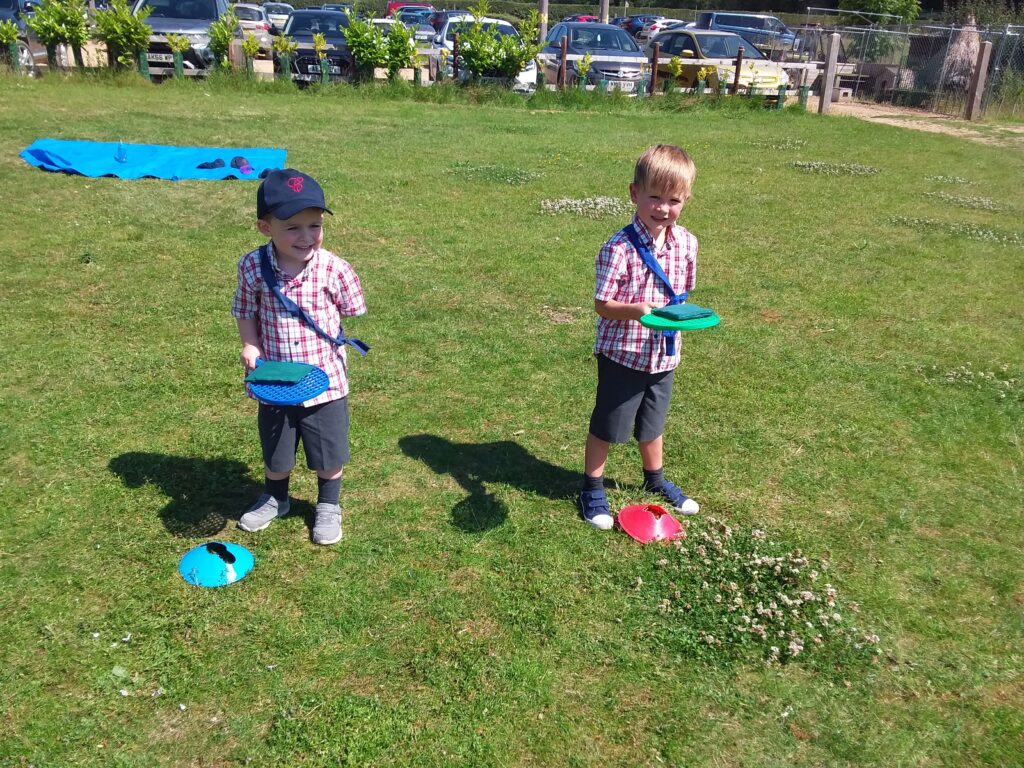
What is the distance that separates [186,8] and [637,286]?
18.6 m

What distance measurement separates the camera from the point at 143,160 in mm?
10570

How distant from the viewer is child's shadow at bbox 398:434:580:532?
410 cm

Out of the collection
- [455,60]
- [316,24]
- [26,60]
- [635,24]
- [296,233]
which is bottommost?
[296,233]

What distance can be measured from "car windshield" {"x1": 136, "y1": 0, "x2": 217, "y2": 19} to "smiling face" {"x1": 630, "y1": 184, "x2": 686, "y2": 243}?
18.1 metres

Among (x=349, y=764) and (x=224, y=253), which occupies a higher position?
(x=224, y=253)

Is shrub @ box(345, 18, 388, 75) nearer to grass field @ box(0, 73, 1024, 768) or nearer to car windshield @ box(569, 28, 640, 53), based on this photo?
car windshield @ box(569, 28, 640, 53)

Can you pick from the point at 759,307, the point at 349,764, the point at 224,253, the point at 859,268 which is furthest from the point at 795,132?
the point at 349,764

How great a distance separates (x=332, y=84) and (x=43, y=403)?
48.5 feet

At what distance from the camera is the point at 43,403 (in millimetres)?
4879

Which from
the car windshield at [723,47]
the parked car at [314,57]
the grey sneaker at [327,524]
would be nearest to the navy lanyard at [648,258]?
the grey sneaker at [327,524]

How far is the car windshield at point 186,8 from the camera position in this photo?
18.3 metres

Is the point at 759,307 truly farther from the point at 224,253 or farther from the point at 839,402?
the point at 224,253

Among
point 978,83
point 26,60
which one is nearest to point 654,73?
point 978,83

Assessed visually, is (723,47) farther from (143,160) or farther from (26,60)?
(26,60)
